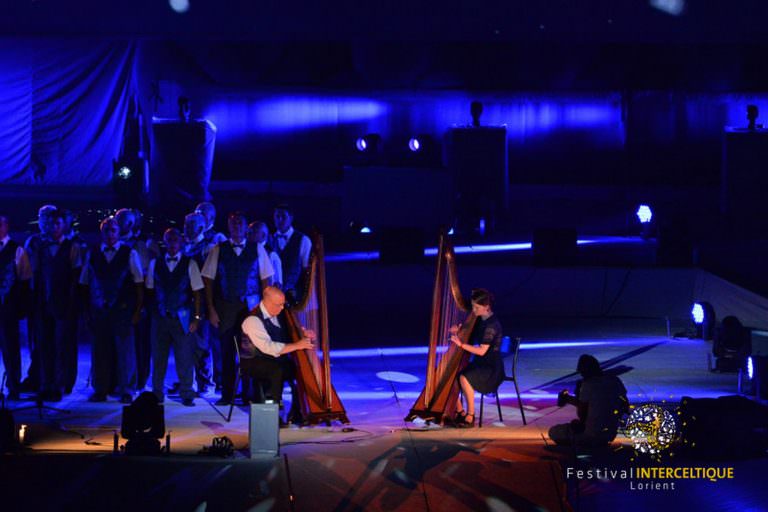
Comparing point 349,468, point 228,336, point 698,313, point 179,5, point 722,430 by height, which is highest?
point 179,5

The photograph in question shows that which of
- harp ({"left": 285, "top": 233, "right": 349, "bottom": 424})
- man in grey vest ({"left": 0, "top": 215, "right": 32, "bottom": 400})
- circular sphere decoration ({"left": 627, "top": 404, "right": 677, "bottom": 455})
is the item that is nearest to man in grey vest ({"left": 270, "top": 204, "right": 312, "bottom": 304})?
harp ({"left": 285, "top": 233, "right": 349, "bottom": 424})

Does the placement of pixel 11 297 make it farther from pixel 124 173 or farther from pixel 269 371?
pixel 124 173

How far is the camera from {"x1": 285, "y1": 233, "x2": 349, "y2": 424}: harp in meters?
7.56

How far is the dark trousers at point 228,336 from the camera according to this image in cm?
852

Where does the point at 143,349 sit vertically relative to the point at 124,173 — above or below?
below

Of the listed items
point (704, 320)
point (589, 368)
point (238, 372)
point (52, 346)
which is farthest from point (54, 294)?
point (704, 320)

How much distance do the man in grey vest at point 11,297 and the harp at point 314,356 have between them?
2295mm

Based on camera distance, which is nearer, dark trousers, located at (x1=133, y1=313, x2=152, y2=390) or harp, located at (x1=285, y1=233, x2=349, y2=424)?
harp, located at (x1=285, y1=233, x2=349, y2=424)

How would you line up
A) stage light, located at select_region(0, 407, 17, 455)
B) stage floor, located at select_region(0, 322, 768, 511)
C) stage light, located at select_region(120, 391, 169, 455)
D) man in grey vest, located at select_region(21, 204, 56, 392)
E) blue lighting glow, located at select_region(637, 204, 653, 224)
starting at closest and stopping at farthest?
stage floor, located at select_region(0, 322, 768, 511), stage light, located at select_region(120, 391, 169, 455), stage light, located at select_region(0, 407, 17, 455), man in grey vest, located at select_region(21, 204, 56, 392), blue lighting glow, located at select_region(637, 204, 653, 224)

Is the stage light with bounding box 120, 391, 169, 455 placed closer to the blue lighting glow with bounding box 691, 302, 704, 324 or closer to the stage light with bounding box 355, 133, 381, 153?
the blue lighting glow with bounding box 691, 302, 704, 324

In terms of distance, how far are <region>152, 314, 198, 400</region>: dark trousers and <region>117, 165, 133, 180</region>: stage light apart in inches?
303

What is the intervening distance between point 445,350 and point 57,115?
10465 millimetres

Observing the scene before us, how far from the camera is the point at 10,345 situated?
8.71m

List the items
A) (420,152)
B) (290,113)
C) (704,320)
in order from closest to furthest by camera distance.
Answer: (704,320) → (420,152) → (290,113)
